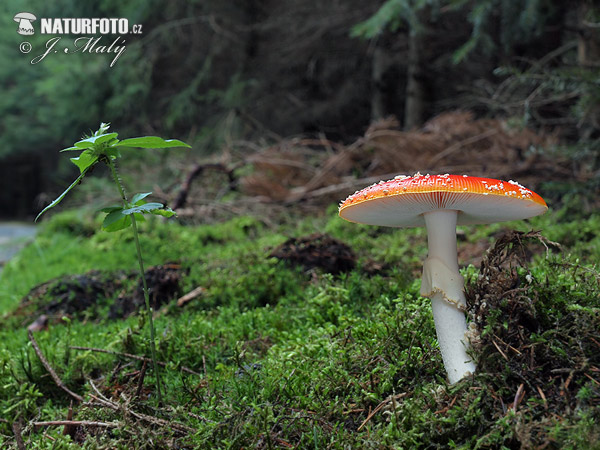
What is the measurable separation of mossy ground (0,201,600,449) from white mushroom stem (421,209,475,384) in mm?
62

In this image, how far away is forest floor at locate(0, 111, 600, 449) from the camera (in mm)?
1371

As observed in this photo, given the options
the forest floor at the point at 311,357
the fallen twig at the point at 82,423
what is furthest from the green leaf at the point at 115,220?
the fallen twig at the point at 82,423

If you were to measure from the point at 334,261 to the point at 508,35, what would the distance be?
3968 mm

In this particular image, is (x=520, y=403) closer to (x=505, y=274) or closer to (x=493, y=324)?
(x=493, y=324)

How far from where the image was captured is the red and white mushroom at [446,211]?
1316 mm

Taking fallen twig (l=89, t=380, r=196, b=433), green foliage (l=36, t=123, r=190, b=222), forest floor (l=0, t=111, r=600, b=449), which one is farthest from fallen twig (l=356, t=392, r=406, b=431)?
green foliage (l=36, t=123, r=190, b=222)

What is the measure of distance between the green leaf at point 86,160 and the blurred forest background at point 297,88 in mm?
3680

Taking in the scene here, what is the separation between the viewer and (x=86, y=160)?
1.50m

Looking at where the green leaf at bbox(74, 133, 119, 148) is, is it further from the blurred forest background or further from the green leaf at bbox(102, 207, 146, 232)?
the blurred forest background

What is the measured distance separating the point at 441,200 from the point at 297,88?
1003 centimetres

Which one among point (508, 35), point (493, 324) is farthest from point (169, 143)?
point (508, 35)

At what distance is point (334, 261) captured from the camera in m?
2.94

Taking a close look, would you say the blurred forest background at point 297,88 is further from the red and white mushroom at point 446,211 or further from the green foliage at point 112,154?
the green foliage at point 112,154

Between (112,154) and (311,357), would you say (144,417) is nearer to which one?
(311,357)
